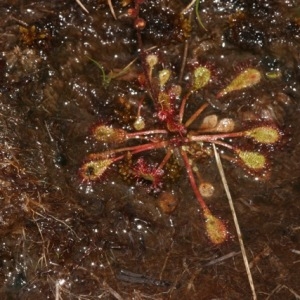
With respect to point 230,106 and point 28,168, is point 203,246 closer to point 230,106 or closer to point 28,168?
point 230,106

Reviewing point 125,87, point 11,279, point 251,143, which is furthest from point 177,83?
point 11,279

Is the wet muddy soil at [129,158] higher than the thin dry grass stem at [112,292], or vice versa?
the wet muddy soil at [129,158]

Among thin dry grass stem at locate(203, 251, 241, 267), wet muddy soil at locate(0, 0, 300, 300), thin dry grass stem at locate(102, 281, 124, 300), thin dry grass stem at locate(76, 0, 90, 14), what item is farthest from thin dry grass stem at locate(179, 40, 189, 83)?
thin dry grass stem at locate(102, 281, 124, 300)

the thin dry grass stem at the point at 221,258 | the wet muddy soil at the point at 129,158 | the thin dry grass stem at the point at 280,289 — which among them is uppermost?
the wet muddy soil at the point at 129,158

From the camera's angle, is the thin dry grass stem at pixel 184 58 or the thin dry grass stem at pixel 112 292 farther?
the thin dry grass stem at pixel 184 58

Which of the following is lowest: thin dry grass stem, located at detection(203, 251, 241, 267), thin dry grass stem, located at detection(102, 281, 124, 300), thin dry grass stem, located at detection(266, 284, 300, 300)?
thin dry grass stem, located at detection(266, 284, 300, 300)

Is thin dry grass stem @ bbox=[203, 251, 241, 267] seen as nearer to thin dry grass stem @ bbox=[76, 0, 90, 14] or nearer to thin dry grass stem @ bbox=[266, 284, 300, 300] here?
thin dry grass stem @ bbox=[266, 284, 300, 300]

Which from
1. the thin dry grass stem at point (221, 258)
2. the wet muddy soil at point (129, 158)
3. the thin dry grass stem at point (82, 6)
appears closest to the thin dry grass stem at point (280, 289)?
the wet muddy soil at point (129, 158)

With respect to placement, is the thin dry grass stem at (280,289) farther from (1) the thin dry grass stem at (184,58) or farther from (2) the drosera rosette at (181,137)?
(1) the thin dry grass stem at (184,58)
